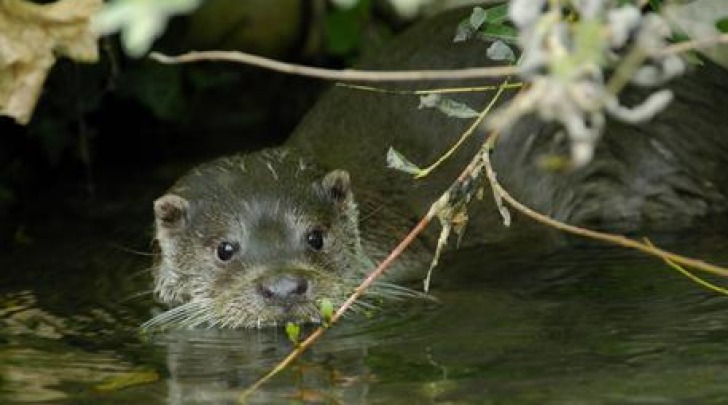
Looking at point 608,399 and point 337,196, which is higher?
point 337,196

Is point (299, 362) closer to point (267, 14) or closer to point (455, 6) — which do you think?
point (455, 6)

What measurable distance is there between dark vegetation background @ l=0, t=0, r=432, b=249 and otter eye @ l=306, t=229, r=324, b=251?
3.36 feet

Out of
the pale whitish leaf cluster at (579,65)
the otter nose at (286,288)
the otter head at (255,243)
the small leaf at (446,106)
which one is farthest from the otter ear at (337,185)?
the pale whitish leaf cluster at (579,65)

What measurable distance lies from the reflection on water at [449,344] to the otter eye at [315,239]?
310 millimetres

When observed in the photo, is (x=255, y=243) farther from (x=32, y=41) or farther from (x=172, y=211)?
(x=32, y=41)

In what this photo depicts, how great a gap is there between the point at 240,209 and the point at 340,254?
0.34 m

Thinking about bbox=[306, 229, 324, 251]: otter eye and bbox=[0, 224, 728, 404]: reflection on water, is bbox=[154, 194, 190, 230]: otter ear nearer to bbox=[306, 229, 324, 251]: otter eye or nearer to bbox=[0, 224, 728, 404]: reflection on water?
bbox=[0, 224, 728, 404]: reflection on water

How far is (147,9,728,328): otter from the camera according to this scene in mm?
4477

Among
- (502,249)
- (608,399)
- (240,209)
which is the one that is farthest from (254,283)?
(608,399)

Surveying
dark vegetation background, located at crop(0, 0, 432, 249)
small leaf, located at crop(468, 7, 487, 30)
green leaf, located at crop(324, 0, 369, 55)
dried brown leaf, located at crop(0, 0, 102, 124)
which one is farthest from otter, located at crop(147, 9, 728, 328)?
green leaf, located at crop(324, 0, 369, 55)

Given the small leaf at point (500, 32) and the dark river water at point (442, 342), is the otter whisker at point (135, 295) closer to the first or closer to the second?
the dark river water at point (442, 342)

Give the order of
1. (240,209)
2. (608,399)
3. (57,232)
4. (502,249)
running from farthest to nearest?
1. (57,232)
2. (502,249)
3. (240,209)
4. (608,399)

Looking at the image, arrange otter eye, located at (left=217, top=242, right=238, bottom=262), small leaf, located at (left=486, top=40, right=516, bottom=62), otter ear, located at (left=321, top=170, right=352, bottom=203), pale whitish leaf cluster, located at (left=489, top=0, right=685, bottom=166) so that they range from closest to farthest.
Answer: pale whitish leaf cluster, located at (left=489, top=0, right=685, bottom=166) < small leaf, located at (left=486, top=40, right=516, bottom=62) < otter eye, located at (left=217, top=242, right=238, bottom=262) < otter ear, located at (left=321, top=170, right=352, bottom=203)

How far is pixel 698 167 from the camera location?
17.2 ft
